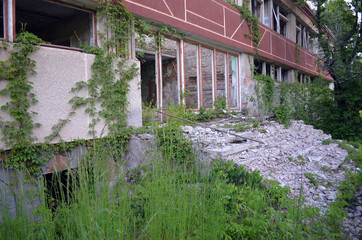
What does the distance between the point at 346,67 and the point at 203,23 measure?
6529 mm

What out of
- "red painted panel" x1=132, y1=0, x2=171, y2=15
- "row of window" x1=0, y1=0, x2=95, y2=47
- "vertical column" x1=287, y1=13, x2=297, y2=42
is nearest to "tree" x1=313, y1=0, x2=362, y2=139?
"vertical column" x1=287, y1=13, x2=297, y2=42

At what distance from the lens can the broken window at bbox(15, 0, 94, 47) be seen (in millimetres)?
5469

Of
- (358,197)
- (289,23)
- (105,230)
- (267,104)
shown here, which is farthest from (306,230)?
(289,23)

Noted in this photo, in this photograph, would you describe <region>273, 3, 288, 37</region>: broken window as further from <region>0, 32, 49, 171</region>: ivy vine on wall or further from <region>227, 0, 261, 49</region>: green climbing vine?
<region>0, 32, 49, 171</region>: ivy vine on wall

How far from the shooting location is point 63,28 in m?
6.32

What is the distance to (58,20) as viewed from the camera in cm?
647

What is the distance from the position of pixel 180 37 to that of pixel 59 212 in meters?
5.93

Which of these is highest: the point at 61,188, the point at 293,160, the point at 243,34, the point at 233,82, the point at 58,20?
the point at 243,34

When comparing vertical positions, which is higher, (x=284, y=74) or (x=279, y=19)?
(x=279, y=19)

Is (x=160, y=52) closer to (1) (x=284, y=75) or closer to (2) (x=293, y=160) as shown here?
(2) (x=293, y=160)

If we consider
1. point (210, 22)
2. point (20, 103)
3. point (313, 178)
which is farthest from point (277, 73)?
point (20, 103)

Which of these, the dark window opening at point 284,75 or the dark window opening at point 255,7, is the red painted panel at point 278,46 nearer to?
the dark window opening at point 255,7

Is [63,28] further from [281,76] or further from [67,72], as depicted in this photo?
[281,76]

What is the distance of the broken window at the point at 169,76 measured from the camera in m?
8.17
